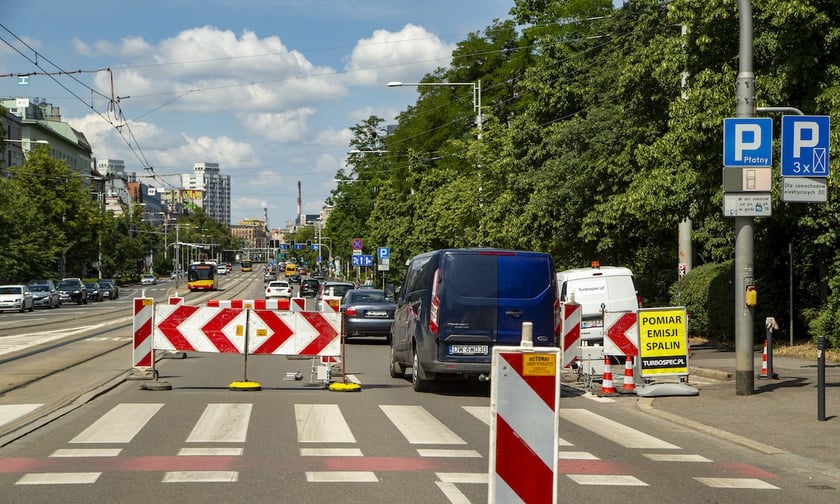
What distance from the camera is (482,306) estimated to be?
1562 centimetres

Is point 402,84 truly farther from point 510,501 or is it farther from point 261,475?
point 510,501

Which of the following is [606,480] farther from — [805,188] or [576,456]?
[805,188]

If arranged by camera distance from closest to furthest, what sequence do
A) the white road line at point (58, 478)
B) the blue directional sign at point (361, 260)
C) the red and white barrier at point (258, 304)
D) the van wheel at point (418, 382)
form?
the white road line at point (58, 478), the van wheel at point (418, 382), the red and white barrier at point (258, 304), the blue directional sign at point (361, 260)

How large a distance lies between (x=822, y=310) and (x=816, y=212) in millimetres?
2233

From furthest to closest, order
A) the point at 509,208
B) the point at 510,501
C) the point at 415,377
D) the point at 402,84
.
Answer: the point at 402,84, the point at 509,208, the point at 415,377, the point at 510,501

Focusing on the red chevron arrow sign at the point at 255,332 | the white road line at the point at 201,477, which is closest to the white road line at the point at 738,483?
the white road line at the point at 201,477

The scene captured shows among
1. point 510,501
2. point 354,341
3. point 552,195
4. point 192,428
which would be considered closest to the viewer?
point 510,501

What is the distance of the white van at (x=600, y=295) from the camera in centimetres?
2358

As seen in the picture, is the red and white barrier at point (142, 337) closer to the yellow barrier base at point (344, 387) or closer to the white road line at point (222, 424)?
the yellow barrier base at point (344, 387)

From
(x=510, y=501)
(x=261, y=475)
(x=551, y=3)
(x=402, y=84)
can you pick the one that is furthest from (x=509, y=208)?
(x=510, y=501)

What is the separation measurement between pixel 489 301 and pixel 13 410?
6.63 m

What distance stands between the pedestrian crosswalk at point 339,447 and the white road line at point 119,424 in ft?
0.04

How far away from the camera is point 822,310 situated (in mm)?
21969

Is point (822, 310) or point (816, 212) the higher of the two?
point (816, 212)
